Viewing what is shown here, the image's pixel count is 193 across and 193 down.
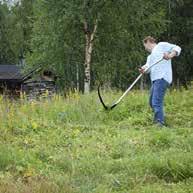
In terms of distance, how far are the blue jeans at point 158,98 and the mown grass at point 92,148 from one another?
0.21m

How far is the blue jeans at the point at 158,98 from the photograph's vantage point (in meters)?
10.7

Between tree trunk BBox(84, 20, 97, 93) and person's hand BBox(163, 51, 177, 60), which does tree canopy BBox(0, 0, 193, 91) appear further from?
person's hand BBox(163, 51, 177, 60)

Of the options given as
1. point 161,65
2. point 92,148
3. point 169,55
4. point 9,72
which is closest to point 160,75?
point 161,65

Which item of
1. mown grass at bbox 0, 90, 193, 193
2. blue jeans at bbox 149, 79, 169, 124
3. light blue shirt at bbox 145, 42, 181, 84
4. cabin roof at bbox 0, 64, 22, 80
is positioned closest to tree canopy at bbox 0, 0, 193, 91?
cabin roof at bbox 0, 64, 22, 80

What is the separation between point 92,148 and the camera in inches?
318

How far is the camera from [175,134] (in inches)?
355

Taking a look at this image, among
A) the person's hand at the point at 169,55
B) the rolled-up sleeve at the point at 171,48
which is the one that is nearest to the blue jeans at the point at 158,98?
the person's hand at the point at 169,55

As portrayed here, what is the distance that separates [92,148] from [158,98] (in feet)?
9.79

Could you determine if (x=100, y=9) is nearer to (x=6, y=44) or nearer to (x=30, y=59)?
(x=30, y=59)

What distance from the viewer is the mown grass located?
6.06 metres

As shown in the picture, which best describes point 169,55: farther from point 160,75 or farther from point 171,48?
point 160,75

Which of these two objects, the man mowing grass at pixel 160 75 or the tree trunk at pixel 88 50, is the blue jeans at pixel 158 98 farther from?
the tree trunk at pixel 88 50

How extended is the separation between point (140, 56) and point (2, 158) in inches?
1031

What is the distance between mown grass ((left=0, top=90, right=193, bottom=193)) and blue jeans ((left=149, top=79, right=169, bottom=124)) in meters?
0.21
